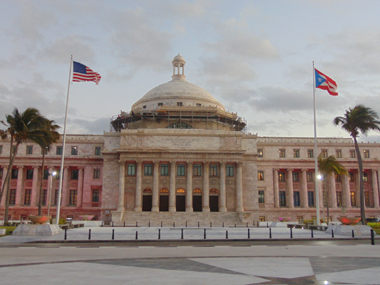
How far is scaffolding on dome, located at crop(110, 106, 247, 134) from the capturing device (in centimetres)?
7194

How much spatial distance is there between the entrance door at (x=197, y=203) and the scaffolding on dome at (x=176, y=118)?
47.0ft

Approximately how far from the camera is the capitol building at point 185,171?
6450 centimetres

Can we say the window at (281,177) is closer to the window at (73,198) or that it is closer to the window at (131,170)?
the window at (131,170)

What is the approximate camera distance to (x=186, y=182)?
217 ft

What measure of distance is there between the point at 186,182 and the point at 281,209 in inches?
816

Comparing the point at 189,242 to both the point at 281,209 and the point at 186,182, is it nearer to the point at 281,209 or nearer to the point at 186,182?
the point at 186,182

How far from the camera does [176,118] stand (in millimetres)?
72500

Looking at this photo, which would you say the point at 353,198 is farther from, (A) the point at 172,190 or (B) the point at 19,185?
(B) the point at 19,185

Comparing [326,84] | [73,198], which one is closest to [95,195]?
[73,198]

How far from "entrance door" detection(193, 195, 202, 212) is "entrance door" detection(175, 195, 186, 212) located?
6.00ft

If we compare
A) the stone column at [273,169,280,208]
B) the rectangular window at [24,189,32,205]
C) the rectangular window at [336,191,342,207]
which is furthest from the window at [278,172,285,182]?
the rectangular window at [24,189,32,205]

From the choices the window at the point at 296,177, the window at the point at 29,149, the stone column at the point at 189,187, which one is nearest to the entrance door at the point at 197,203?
the stone column at the point at 189,187

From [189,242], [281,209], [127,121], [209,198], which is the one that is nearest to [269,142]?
[281,209]

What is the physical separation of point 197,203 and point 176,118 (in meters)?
17.4
